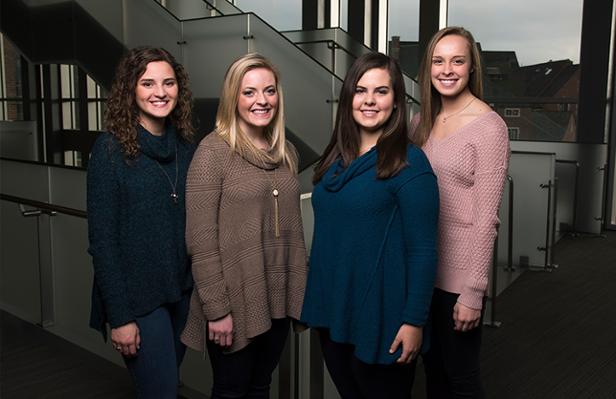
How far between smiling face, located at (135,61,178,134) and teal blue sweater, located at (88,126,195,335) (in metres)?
0.06

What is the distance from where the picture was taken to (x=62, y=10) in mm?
7602

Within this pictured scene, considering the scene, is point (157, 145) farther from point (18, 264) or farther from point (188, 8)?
point (188, 8)

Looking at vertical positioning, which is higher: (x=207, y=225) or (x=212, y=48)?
(x=212, y=48)

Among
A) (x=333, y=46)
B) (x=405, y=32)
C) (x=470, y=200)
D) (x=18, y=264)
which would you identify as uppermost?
(x=405, y=32)

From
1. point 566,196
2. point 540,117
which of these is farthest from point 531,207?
point 540,117

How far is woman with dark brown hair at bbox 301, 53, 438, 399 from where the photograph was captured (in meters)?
1.61

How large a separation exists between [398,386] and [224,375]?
543 millimetres

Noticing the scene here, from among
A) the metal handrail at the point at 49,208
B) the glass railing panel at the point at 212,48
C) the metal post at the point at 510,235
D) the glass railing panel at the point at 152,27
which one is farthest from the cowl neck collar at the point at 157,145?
the glass railing panel at the point at 152,27

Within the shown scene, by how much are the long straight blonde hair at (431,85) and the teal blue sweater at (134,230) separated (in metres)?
0.78

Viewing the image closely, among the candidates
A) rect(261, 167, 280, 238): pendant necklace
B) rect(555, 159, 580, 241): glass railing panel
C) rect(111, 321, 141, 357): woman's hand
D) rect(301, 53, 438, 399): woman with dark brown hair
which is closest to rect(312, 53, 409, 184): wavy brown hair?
rect(301, 53, 438, 399): woman with dark brown hair

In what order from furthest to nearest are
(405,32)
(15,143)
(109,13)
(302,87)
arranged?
1. (405,32)
2. (15,143)
3. (109,13)
4. (302,87)

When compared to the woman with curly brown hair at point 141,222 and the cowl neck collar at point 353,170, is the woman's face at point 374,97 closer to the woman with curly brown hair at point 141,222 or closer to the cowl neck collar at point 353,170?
the cowl neck collar at point 353,170

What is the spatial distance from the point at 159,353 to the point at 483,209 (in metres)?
1.06

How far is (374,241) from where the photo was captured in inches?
64.3
